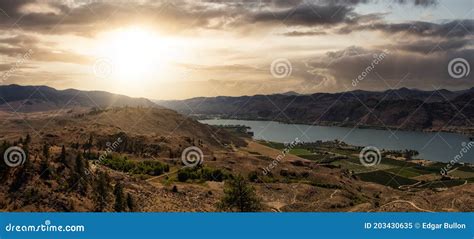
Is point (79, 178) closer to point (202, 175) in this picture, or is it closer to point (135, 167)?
point (202, 175)

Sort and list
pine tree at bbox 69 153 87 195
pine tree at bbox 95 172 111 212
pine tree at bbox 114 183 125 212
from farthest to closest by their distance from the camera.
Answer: pine tree at bbox 69 153 87 195 → pine tree at bbox 95 172 111 212 → pine tree at bbox 114 183 125 212

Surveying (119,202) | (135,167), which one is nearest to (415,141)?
(135,167)

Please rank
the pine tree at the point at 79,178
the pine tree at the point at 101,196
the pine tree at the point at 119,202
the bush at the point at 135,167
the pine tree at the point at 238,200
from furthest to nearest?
the bush at the point at 135,167, the pine tree at the point at 79,178, the pine tree at the point at 238,200, the pine tree at the point at 101,196, the pine tree at the point at 119,202

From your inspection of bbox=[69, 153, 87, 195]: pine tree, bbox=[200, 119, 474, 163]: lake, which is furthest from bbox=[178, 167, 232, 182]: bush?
bbox=[200, 119, 474, 163]: lake

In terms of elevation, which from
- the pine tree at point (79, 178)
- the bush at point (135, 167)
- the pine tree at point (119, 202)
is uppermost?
the bush at point (135, 167)

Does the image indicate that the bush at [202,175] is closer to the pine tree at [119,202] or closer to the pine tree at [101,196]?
the pine tree at [101,196]

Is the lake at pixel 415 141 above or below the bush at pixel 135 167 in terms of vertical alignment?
above

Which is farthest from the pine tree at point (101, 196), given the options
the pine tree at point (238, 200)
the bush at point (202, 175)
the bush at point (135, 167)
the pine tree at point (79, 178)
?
the bush at point (135, 167)

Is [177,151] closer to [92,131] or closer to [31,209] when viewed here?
[92,131]

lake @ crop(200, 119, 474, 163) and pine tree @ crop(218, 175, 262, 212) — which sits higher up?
lake @ crop(200, 119, 474, 163)

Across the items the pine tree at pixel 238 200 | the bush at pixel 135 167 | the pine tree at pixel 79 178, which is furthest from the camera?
the bush at pixel 135 167

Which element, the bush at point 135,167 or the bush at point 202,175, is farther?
the bush at point 135,167

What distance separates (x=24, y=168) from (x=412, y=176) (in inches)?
2634

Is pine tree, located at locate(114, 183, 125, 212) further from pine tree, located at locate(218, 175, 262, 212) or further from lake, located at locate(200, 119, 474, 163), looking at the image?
lake, located at locate(200, 119, 474, 163)
